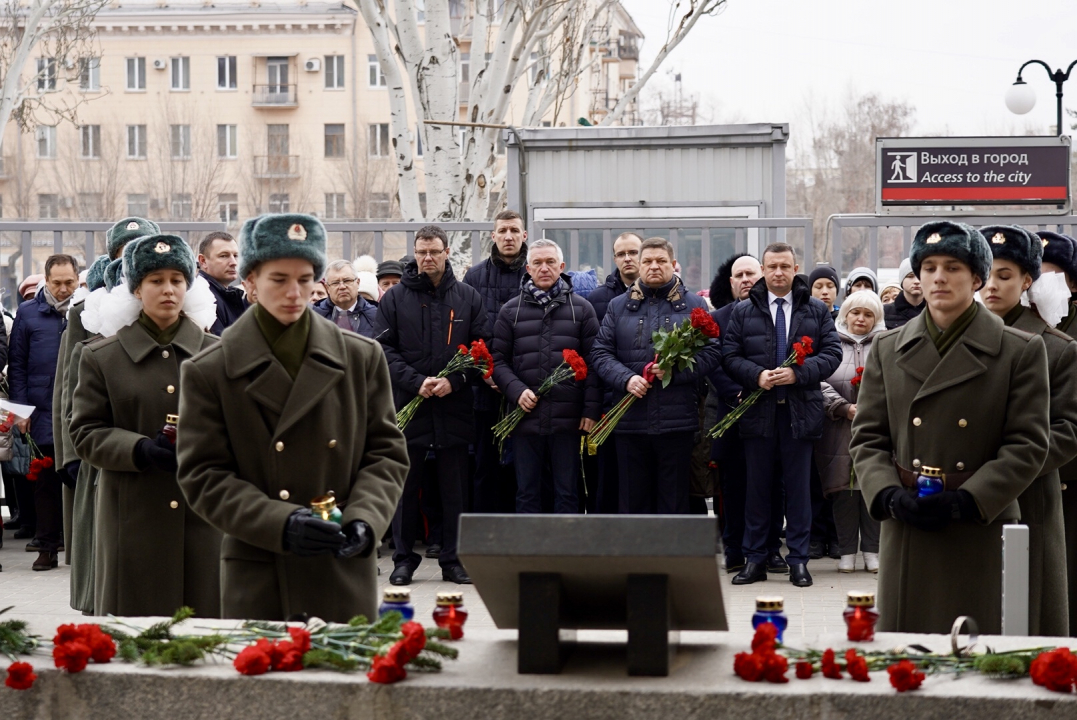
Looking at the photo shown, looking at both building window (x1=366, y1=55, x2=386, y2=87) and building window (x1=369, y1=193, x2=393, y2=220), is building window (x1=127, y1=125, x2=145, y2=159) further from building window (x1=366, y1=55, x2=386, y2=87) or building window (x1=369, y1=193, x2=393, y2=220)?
building window (x1=369, y1=193, x2=393, y2=220)

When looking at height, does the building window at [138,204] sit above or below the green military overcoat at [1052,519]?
above

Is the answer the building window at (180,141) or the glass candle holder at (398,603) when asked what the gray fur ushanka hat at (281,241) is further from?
the building window at (180,141)

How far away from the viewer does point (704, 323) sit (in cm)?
878

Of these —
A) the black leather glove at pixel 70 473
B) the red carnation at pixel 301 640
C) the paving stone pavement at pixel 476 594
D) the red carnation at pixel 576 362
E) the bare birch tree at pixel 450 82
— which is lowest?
the paving stone pavement at pixel 476 594

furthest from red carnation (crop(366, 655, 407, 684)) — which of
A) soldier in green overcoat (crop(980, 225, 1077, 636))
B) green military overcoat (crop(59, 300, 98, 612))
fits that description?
green military overcoat (crop(59, 300, 98, 612))

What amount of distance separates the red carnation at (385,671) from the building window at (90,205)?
45442 millimetres

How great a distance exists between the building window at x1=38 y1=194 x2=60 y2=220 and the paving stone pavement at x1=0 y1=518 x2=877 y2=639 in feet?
131

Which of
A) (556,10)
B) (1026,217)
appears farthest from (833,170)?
(1026,217)

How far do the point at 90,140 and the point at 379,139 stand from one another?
1037cm

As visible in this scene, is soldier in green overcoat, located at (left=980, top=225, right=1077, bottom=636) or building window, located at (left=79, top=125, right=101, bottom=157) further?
building window, located at (left=79, top=125, right=101, bottom=157)

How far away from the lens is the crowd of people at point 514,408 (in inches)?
164

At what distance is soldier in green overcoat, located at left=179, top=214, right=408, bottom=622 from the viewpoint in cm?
410

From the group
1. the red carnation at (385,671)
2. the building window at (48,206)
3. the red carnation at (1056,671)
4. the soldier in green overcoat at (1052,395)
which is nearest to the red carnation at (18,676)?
the red carnation at (385,671)

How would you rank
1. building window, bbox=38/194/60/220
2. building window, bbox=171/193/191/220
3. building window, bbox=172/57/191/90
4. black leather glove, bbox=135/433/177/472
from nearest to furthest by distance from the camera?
black leather glove, bbox=135/433/177/472, building window, bbox=171/193/191/220, building window, bbox=38/194/60/220, building window, bbox=172/57/191/90
